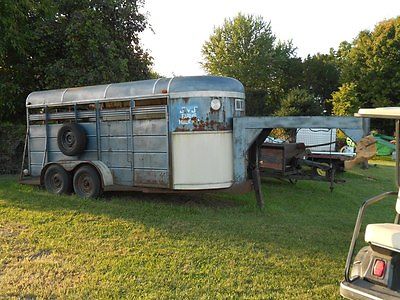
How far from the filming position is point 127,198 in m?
9.77

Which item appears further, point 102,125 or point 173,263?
point 102,125

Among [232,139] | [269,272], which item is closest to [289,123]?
[232,139]

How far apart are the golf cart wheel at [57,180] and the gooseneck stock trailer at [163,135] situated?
2 centimetres

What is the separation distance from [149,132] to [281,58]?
42067 mm

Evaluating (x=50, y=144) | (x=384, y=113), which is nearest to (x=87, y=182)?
(x=50, y=144)

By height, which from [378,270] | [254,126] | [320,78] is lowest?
[378,270]

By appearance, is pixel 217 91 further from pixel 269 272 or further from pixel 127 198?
pixel 269 272

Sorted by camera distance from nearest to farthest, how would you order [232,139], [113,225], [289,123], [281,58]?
1. [113,225]
2. [289,123]
3. [232,139]
4. [281,58]

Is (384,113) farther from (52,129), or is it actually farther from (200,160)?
(52,129)

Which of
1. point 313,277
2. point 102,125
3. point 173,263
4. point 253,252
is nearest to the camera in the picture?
point 313,277

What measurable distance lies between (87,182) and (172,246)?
428 cm

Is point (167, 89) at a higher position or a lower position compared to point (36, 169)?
higher

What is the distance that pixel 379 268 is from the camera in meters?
3.21

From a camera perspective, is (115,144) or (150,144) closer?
(150,144)
